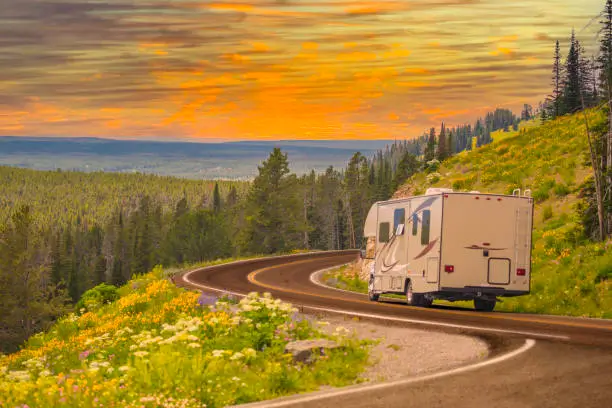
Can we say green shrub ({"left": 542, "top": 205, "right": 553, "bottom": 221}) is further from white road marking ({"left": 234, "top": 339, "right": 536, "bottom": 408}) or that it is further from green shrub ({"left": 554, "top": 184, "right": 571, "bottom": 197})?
white road marking ({"left": 234, "top": 339, "right": 536, "bottom": 408})

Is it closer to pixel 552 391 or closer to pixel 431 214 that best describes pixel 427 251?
pixel 431 214

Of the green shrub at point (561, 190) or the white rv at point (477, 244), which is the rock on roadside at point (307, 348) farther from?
the green shrub at point (561, 190)

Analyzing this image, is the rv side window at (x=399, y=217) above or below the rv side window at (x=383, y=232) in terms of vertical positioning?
above

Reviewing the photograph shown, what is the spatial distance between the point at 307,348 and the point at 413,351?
210 centimetres

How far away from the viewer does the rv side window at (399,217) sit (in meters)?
22.2

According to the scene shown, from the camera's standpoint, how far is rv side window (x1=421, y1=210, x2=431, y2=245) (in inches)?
805

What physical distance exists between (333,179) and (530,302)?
148739 millimetres

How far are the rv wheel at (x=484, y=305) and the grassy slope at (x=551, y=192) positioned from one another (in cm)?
109

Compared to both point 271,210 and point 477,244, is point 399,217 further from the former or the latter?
point 271,210

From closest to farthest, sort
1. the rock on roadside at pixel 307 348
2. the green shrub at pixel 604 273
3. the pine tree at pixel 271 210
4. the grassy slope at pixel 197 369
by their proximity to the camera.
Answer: the grassy slope at pixel 197 369 < the rock on roadside at pixel 307 348 < the green shrub at pixel 604 273 < the pine tree at pixel 271 210

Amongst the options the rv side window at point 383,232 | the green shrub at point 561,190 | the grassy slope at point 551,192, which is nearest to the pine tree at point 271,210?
the grassy slope at point 551,192

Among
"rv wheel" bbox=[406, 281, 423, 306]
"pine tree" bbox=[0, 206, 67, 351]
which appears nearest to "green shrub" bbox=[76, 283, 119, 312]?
"rv wheel" bbox=[406, 281, 423, 306]

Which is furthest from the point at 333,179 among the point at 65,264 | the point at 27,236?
the point at 27,236

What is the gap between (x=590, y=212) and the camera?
26.0 meters
